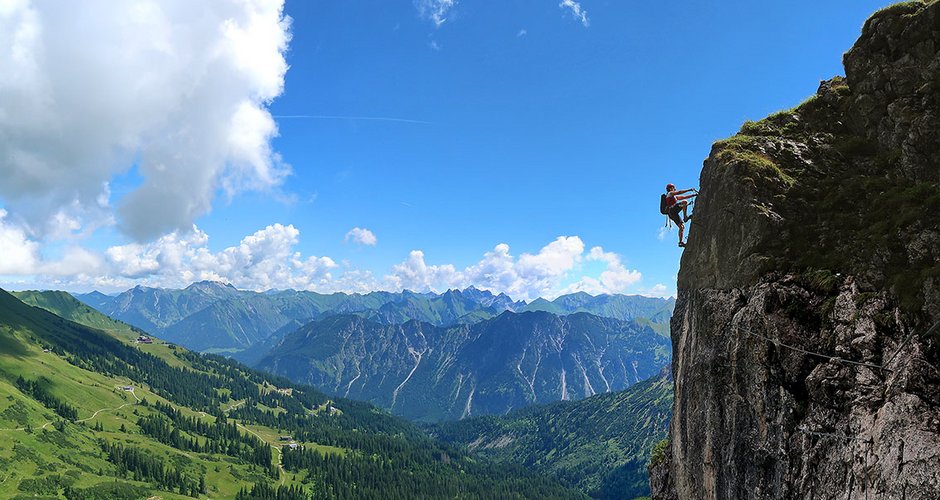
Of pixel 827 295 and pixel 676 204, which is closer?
pixel 827 295

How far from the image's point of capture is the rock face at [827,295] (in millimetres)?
16250

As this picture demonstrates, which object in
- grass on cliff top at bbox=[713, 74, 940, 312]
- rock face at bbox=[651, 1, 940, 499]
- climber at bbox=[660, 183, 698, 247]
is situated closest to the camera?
rock face at bbox=[651, 1, 940, 499]

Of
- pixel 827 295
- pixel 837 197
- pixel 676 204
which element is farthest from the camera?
pixel 676 204

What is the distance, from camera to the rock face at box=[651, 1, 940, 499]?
1625 cm

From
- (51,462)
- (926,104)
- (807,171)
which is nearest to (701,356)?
(807,171)

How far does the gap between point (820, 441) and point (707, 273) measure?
1129 centimetres

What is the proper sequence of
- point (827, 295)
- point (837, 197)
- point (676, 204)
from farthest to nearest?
point (676, 204) → point (837, 197) → point (827, 295)

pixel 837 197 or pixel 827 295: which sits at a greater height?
pixel 837 197

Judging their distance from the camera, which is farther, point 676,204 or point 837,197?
point 676,204

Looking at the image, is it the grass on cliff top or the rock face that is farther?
the grass on cliff top

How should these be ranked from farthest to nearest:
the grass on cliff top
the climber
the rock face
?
the climber < the grass on cliff top < the rock face

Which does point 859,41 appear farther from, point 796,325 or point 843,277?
point 796,325

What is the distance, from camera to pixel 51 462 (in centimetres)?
18188

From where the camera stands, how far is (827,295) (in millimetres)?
20547
